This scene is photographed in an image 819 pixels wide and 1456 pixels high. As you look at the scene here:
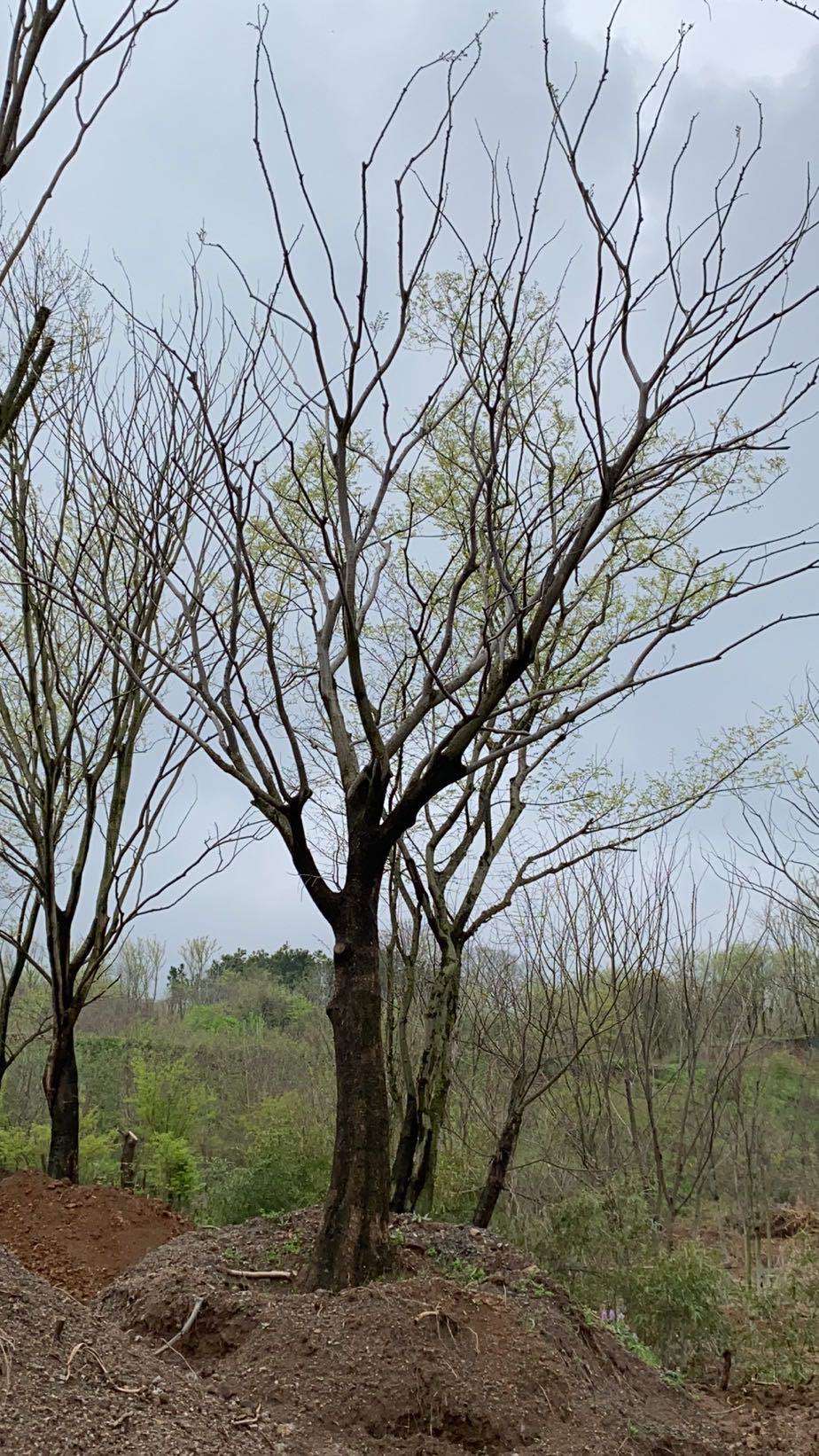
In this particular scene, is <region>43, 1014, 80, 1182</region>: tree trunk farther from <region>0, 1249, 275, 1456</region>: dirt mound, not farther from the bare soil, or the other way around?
<region>0, 1249, 275, 1456</region>: dirt mound

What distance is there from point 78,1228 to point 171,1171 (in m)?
2.21

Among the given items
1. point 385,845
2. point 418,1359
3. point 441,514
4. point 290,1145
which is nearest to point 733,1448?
point 418,1359

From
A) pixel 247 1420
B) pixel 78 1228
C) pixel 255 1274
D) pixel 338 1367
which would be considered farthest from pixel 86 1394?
pixel 78 1228

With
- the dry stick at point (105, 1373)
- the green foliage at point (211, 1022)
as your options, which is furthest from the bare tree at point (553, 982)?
the green foliage at point (211, 1022)

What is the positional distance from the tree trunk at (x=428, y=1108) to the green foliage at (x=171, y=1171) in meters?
2.67

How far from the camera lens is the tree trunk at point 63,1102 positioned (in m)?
6.48

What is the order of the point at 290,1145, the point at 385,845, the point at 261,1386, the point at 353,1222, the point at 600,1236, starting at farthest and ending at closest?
the point at 290,1145 → the point at 600,1236 → the point at 385,845 → the point at 353,1222 → the point at 261,1386

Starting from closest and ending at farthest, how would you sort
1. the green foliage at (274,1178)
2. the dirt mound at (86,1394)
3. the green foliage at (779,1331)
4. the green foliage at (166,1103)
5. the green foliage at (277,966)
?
1. the dirt mound at (86,1394)
2. the green foliage at (779,1331)
3. the green foliage at (274,1178)
4. the green foliage at (166,1103)
5. the green foliage at (277,966)

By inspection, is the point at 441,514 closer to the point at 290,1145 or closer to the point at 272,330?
the point at 272,330

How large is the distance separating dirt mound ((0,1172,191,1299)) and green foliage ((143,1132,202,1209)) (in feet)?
4.59

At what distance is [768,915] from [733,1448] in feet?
19.7

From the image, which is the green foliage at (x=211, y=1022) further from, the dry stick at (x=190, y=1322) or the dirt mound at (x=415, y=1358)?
the dry stick at (x=190, y=1322)

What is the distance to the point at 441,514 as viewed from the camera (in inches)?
259

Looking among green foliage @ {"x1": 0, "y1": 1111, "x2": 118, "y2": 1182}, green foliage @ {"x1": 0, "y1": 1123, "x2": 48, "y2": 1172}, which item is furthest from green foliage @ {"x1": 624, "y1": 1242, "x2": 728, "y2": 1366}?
green foliage @ {"x1": 0, "y1": 1123, "x2": 48, "y2": 1172}
